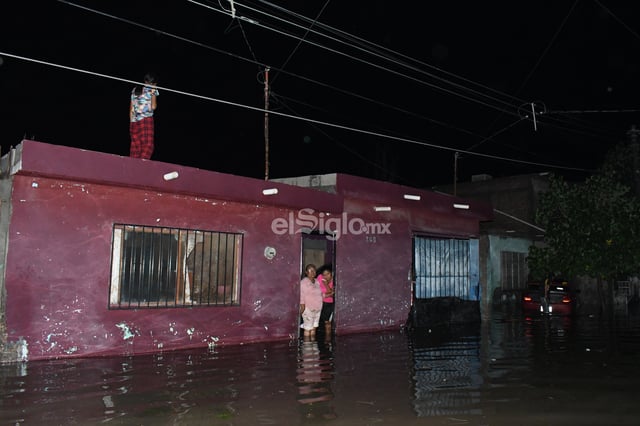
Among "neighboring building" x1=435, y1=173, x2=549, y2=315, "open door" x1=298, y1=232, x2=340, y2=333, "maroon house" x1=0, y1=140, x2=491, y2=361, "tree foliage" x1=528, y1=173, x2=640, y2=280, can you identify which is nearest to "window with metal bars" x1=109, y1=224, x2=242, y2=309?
"maroon house" x1=0, y1=140, x2=491, y2=361

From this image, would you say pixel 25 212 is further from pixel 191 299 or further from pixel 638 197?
pixel 638 197

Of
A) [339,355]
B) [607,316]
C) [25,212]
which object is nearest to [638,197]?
[607,316]

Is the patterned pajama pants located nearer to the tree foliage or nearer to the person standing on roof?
the person standing on roof

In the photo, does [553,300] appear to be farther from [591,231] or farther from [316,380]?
[316,380]

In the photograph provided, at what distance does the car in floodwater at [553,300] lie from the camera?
18188 millimetres

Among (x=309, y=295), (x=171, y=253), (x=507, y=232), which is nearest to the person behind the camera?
(x=171, y=253)

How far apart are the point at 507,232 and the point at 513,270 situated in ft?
11.3

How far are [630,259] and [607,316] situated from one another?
2586mm

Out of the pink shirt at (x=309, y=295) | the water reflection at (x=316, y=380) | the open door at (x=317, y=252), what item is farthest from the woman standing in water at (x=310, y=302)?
the open door at (x=317, y=252)

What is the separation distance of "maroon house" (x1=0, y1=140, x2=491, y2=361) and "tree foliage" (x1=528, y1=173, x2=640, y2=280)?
8.55 metres

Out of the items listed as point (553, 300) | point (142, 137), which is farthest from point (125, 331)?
point (553, 300)

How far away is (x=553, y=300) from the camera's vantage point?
18297 millimetres

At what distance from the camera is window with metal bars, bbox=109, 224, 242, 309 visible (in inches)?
339

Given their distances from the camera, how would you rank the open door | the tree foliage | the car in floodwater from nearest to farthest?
the open door, the car in floodwater, the tree foliage
